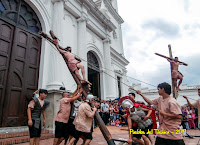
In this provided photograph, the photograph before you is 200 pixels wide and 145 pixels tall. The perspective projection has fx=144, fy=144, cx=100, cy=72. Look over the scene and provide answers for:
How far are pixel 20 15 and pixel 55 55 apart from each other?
2339mm

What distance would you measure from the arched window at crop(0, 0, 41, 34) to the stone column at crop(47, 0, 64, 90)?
2.97 feet

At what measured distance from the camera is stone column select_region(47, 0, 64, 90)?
6.64 m

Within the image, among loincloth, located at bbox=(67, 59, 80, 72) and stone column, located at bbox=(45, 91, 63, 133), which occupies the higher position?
loincloth, located at bbox=(67, 59, 80, 72)

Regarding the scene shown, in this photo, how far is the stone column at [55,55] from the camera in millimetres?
6636

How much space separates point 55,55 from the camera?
23.6 feet

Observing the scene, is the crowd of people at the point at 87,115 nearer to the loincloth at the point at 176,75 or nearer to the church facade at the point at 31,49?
the loincloth at the point at 176,75

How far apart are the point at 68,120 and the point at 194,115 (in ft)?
33.8

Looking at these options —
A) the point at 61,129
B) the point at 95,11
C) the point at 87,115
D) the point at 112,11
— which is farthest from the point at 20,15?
the point at 112,11

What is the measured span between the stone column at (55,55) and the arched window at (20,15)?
2.97ft

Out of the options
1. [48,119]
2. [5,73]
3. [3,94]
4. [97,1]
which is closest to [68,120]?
[48,119]

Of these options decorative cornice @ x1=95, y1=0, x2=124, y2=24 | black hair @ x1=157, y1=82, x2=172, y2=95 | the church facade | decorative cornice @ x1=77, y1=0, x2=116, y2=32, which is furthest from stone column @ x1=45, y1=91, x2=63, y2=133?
decorative cornice @ x1=95, y1=0, x2=124, y2=24

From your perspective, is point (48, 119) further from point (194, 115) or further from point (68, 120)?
point (194, 115)

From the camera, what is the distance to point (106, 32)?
13.2 m

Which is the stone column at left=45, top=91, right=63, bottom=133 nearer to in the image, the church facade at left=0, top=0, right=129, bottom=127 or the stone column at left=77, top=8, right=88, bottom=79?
the church facade at left=0, top=0, right=129, bottom=127
